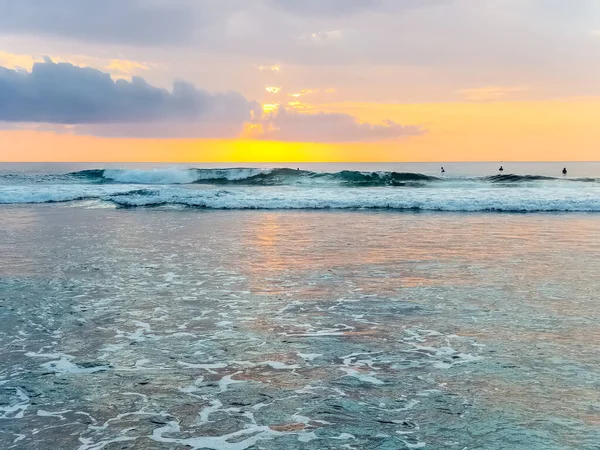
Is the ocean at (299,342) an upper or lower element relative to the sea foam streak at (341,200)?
lower

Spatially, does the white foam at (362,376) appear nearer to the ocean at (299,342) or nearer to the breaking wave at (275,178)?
the ocean at (299,342)

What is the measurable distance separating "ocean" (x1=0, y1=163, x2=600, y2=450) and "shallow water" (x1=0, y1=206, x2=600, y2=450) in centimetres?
2

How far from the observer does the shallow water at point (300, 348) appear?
4.57 m

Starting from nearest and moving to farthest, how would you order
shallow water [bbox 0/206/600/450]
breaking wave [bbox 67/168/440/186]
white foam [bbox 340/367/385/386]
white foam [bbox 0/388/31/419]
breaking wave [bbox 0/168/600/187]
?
1. shallow water [bbox 0/206/600/450]
2. white foam [bbox 0/388/31/419]
3. white foam [bbox 340/367/385/386]
4. breaking wave [bbox 0/168/600/187]
5. breaking wave [bbox 67/168/440/186]

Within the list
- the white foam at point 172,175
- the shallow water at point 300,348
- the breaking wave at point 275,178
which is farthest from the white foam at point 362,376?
the white foam at point 172,175

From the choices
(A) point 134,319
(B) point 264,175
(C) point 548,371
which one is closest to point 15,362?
(A) point 134,319

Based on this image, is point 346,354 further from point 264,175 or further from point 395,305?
point 264,175

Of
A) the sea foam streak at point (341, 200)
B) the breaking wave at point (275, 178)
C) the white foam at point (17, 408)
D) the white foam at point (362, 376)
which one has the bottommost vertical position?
the white foam at point (17, 408)

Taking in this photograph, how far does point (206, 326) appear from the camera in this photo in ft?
24.4

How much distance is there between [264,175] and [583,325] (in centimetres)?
4727

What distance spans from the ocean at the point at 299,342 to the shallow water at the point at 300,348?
2cm

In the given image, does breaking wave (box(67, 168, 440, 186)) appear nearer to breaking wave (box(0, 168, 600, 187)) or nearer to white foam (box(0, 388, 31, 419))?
breaking wave (box(0, 168, 600, 187))

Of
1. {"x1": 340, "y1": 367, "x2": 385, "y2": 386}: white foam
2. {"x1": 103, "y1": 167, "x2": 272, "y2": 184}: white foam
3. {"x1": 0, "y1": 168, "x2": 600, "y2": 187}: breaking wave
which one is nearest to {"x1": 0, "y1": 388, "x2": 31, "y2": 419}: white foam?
{"x1": 340, "y1": 367, "x2": 385, "y2": 386}: white foam

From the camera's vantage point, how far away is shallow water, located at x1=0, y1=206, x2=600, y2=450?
4.57m
